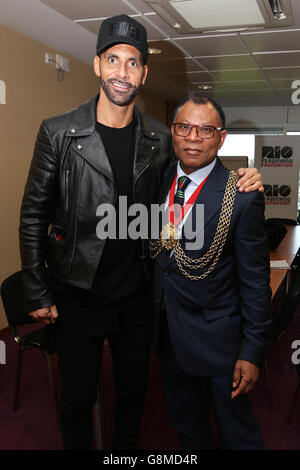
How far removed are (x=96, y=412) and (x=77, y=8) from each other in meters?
3.18

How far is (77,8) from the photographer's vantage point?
3654 mm

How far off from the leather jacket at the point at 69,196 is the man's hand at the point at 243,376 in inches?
23.0

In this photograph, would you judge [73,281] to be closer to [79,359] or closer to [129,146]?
[79,359]

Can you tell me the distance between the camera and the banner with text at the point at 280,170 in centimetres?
802

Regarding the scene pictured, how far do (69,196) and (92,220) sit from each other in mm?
120

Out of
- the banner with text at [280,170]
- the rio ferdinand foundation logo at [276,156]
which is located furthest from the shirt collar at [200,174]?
the rio ferdinand foundation logo at [276,156]

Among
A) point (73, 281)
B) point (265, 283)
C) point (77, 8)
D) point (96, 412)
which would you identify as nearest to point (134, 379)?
point (96, 412)

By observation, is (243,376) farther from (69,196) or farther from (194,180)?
(69,196)

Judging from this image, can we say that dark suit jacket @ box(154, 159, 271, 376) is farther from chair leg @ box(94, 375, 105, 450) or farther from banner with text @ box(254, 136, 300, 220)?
banner with text @ box(254, 136, 300, 220)

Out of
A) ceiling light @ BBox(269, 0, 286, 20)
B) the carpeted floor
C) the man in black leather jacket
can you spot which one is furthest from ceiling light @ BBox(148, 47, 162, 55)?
the man in black leather jacket

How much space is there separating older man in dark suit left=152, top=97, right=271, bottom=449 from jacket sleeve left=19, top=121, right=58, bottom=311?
430 millimetres

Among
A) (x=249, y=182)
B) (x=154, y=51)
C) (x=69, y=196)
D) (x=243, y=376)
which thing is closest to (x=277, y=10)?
(x=154, y=51)

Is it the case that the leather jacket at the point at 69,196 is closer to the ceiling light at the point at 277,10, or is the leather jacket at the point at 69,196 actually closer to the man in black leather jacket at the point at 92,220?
the man in black leather jacket at the point at 92,220

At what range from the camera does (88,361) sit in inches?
66.1
